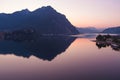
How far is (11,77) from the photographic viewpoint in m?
43.0

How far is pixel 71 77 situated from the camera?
43.6 m

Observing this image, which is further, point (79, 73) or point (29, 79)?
point (79, 73)

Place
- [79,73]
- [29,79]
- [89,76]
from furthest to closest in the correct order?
1. [79,73]
2. [89,76]
3. [29,79]

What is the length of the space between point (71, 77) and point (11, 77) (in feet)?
41.7

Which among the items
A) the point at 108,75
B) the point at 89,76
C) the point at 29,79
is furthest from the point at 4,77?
the point at 108,75

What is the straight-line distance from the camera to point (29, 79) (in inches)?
1613

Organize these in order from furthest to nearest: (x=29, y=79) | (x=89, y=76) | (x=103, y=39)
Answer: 1. (x=103, y=39)
2. (x=89, y=76)
3. (x=29, y=79)

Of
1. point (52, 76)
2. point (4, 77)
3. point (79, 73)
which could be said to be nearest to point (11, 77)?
point (4, 77)

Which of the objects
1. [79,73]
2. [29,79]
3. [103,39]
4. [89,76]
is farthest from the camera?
[103,39]

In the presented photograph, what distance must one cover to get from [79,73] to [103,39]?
429 ft

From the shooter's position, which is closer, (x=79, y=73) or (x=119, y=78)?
(x=119, y=78)

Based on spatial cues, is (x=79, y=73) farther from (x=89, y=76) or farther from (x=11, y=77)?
(x=11, y=77)

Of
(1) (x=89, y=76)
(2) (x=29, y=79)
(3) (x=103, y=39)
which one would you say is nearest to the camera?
(2) (x=29, y=79)

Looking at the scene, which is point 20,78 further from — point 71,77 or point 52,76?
point 71,77
